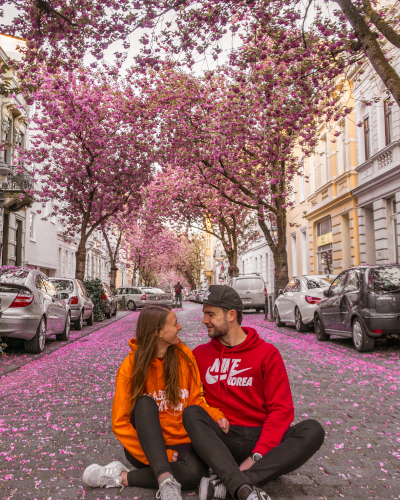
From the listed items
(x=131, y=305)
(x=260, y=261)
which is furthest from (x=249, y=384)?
(x=260, y=261)

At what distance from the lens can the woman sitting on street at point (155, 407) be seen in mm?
3314

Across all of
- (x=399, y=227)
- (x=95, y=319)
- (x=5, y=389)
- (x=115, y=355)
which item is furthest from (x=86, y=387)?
(x=95, y=319)

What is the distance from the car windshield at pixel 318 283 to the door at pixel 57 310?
6.77m

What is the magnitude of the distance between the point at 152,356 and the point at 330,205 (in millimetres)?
23146

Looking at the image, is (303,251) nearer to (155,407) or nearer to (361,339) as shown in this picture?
(361,339)

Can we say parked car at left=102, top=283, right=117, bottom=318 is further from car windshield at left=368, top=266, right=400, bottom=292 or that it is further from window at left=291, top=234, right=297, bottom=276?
car windshield at left=368, top=266, right=400, bottom=292

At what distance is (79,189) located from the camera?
24312 millimetres

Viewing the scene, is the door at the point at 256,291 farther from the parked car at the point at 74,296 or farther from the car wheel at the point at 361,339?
the car wheel at the point at 361,339

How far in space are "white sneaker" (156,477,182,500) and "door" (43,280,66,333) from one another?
9038 millimetres

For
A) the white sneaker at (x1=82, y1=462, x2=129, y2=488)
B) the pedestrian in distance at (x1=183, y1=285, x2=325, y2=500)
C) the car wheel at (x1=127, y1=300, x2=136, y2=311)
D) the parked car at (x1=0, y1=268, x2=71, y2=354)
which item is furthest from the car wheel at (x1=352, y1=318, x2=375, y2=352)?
the car wheel at (x1=127, y1=300, x2=136, y2=311)

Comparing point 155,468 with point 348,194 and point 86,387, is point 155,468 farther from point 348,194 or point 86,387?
point 348,194

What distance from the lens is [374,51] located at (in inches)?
328

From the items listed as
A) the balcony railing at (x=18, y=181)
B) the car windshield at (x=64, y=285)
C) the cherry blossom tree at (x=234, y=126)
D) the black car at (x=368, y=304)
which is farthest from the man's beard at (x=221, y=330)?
the balcony railing at (x=18, y=181)

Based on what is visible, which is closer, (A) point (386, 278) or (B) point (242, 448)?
(B) point (242, 448)
